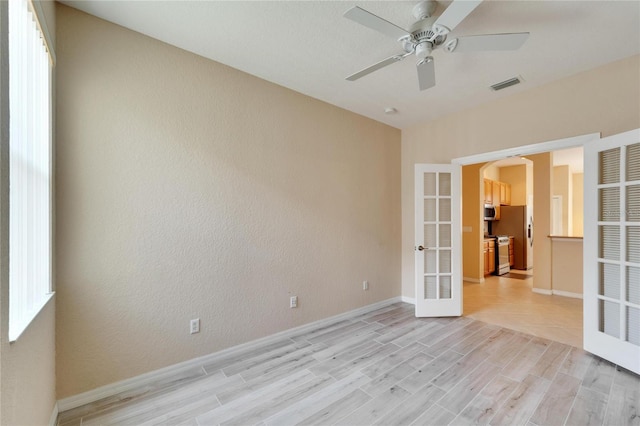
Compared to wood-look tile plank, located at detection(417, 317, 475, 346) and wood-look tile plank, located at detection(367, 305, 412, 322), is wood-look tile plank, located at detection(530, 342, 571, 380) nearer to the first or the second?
wood-look tile plank, located at detection(417, 317, 475, 346)

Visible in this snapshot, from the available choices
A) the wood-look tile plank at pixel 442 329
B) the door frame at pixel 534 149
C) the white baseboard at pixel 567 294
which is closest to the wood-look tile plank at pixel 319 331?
the wood-look tile plank at pixel 442 329

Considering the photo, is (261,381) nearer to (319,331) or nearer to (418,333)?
(319,331)

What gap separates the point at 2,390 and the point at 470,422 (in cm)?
243

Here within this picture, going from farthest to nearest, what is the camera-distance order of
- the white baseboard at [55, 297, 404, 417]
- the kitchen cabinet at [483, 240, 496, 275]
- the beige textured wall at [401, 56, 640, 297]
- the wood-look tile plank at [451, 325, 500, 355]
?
1. the kitchen cabinet at [483, 240, 496, 275]
2. the wood-look tile plank at [451, 325, 500, 355]
3. the beige textured wall at [401, 56, 640, 297]
4. the white baseboard at [55, 297, 404, 417]

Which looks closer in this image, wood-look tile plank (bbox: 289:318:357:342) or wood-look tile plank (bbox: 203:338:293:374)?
wood-look tile plank (bbox: 203:338:293:374)

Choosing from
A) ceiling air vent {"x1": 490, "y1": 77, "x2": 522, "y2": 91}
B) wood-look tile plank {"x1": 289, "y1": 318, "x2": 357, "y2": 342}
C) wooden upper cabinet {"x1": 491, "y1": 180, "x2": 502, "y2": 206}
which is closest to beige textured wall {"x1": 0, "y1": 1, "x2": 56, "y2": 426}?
wood-look tile plank {"x1": 289, "y1": 318, "x2": 357, "y2": 342}

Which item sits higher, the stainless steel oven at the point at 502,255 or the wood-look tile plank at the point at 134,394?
the stainless steel oven at the point at 502,255

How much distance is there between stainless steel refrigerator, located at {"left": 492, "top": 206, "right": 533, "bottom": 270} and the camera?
6.79 m

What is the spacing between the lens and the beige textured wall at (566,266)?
4465 mm

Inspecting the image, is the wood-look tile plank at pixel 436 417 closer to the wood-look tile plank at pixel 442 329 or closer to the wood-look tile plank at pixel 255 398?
the wood-look tile plank at pixel 255 398

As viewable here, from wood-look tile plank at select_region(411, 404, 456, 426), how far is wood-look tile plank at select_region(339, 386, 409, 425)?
192 millimetres

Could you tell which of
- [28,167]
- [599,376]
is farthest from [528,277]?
[28,167]

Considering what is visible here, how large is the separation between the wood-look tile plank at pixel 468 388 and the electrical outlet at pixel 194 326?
82.4 inches

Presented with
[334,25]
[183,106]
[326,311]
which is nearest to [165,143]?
[183,106]
